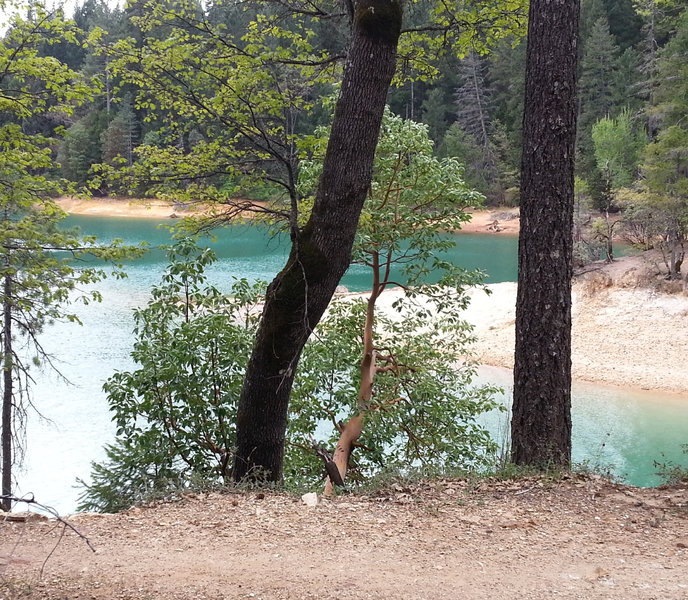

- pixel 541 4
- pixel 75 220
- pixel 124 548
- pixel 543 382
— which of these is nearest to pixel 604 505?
pixel 543 382

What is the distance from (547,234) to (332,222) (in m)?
1.53

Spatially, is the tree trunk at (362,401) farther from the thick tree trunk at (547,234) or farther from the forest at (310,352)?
the thick tree trunk at (547,234)

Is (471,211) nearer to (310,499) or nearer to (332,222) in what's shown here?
(332,222)

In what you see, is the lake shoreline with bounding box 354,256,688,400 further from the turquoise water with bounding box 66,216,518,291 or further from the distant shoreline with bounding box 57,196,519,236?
the distant shoreline with bounding box 57,196,519,236

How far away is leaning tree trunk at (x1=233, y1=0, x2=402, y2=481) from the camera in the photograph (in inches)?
156

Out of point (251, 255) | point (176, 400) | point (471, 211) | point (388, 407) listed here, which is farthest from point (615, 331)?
point (471, 211)

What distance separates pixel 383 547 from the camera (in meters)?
3.31

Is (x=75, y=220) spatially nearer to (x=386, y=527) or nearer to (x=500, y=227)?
(x=500, y=227)

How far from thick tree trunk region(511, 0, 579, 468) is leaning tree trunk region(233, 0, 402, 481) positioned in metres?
1.18

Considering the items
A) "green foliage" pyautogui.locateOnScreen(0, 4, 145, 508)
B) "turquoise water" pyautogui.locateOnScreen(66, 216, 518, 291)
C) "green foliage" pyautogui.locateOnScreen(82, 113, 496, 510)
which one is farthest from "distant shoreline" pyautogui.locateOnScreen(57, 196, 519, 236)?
"green foliage" pyautogui.locateOnScreen(0, 4, 145, 508)

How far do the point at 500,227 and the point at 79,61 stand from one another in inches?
1511

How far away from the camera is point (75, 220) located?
41781 millimetres

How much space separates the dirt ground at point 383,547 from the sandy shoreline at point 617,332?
39.2 ft

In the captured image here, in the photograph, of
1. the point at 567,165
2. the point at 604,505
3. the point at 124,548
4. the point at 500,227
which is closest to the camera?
the point at 124,548
